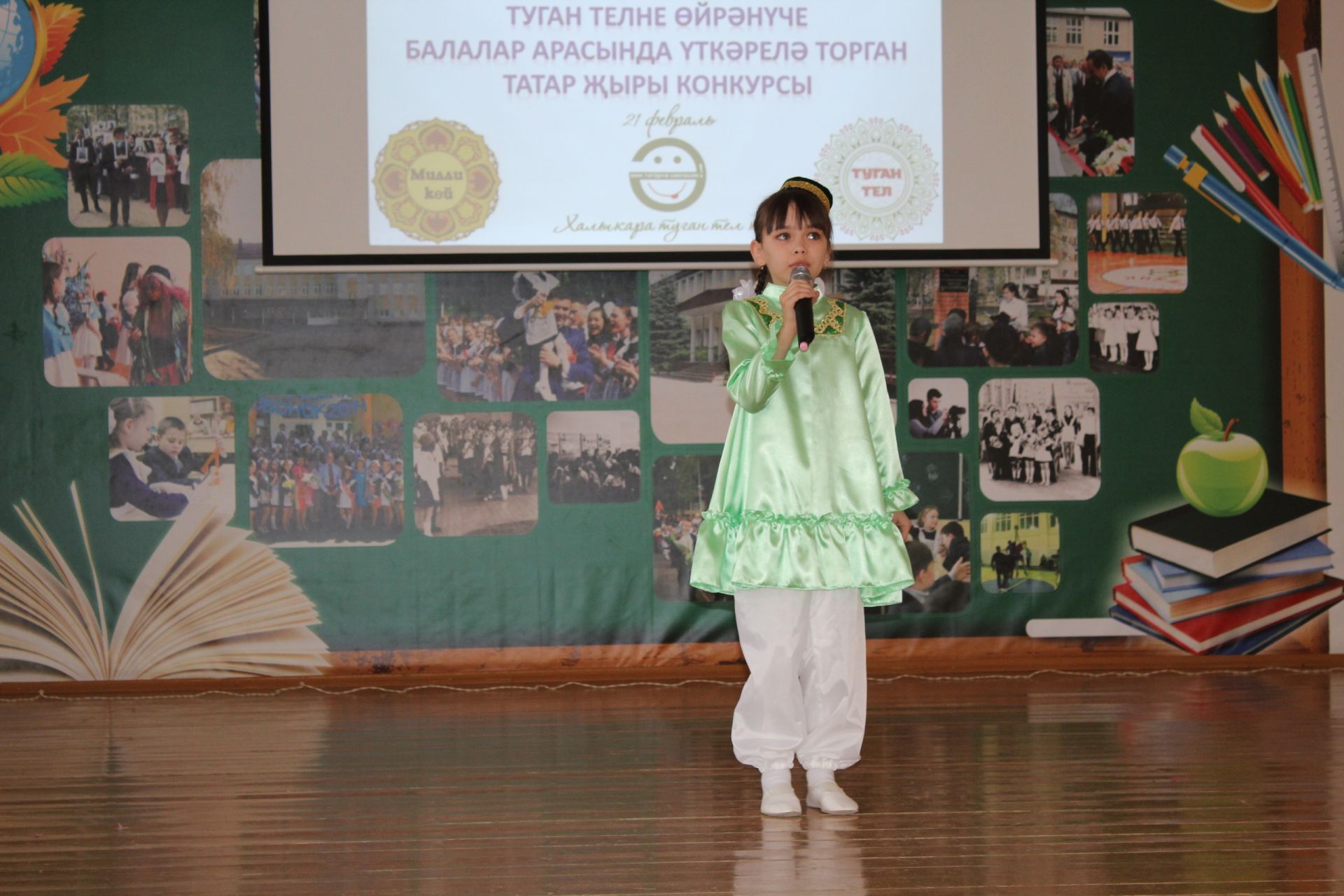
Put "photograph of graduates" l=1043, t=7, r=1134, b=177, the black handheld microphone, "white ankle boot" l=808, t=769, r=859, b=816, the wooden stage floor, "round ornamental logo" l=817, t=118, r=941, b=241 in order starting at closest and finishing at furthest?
the wooden stage floor
the black handheld microphone
"white ankle boot" l=808, t=769, r=859, b=816
"round ornamental logo" l=817, t=118, r=941, b=241
"photograph of graduates" l=1043, t=7, r=1134, b=177

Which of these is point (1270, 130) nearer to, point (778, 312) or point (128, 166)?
point (778, 312)

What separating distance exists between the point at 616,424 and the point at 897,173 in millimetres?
1120

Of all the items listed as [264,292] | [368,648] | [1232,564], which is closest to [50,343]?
[264,292]

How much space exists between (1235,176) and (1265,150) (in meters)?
0.12

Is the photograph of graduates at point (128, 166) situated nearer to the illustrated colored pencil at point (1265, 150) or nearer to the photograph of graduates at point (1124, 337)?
the photograph of graduates at point (1124, 337)

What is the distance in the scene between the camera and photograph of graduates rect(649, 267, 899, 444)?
356 centimetres

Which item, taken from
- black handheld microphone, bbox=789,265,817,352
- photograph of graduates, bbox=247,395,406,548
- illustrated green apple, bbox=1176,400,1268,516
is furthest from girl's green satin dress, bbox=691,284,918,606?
illustrated green apple, bbox=1176,400,1268,516

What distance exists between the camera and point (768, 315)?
213cm

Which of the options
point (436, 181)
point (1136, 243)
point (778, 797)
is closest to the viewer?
point (778, 797)

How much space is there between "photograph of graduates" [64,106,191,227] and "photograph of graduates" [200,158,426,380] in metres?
0.09

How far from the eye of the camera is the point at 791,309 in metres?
1.93

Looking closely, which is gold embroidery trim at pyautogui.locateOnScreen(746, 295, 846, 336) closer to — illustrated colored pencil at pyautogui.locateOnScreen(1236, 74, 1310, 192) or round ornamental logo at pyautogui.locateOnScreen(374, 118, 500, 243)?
round ornamental logo at pyautogui.locateOnScreen(374, 118, 500, 243)

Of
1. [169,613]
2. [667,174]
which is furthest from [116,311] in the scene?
[667,174]

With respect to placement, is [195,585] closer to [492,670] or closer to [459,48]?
[492,670]
